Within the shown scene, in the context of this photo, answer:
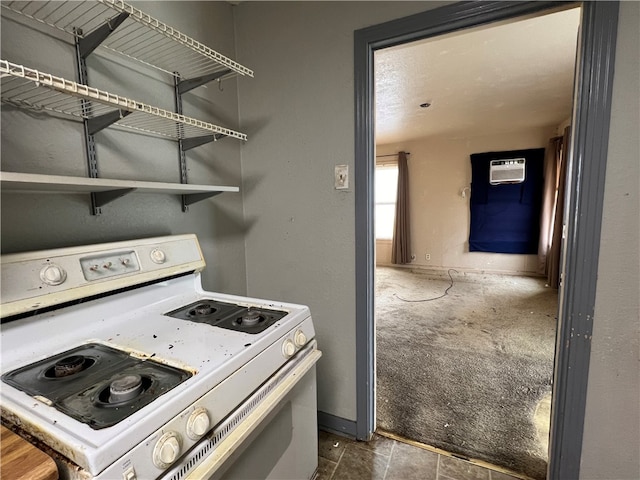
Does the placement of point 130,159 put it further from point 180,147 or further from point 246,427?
point 246,427

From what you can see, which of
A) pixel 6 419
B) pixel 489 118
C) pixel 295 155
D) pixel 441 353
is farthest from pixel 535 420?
pixel 489 118

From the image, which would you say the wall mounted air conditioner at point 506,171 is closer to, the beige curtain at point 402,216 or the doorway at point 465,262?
the doorway at point 465,262

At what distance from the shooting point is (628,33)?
3.30 feet

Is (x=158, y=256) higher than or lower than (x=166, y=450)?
higher

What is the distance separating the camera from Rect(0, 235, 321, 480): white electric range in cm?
57

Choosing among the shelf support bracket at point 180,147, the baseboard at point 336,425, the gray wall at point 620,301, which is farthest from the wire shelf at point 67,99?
the baseboard at point 336,425

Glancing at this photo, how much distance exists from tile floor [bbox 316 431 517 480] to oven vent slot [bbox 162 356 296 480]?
86 centimetres

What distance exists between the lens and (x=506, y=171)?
4.88 metres

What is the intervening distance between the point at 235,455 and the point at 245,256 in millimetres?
1149

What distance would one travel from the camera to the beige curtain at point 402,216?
221 inches

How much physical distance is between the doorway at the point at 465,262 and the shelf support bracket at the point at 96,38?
1035 mm

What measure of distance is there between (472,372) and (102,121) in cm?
268

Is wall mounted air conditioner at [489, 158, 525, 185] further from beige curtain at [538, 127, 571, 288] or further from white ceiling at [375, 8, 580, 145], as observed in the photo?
white ceiling at [375, 8, 580, 145]

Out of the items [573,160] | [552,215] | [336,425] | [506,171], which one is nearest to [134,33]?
[573,160]
